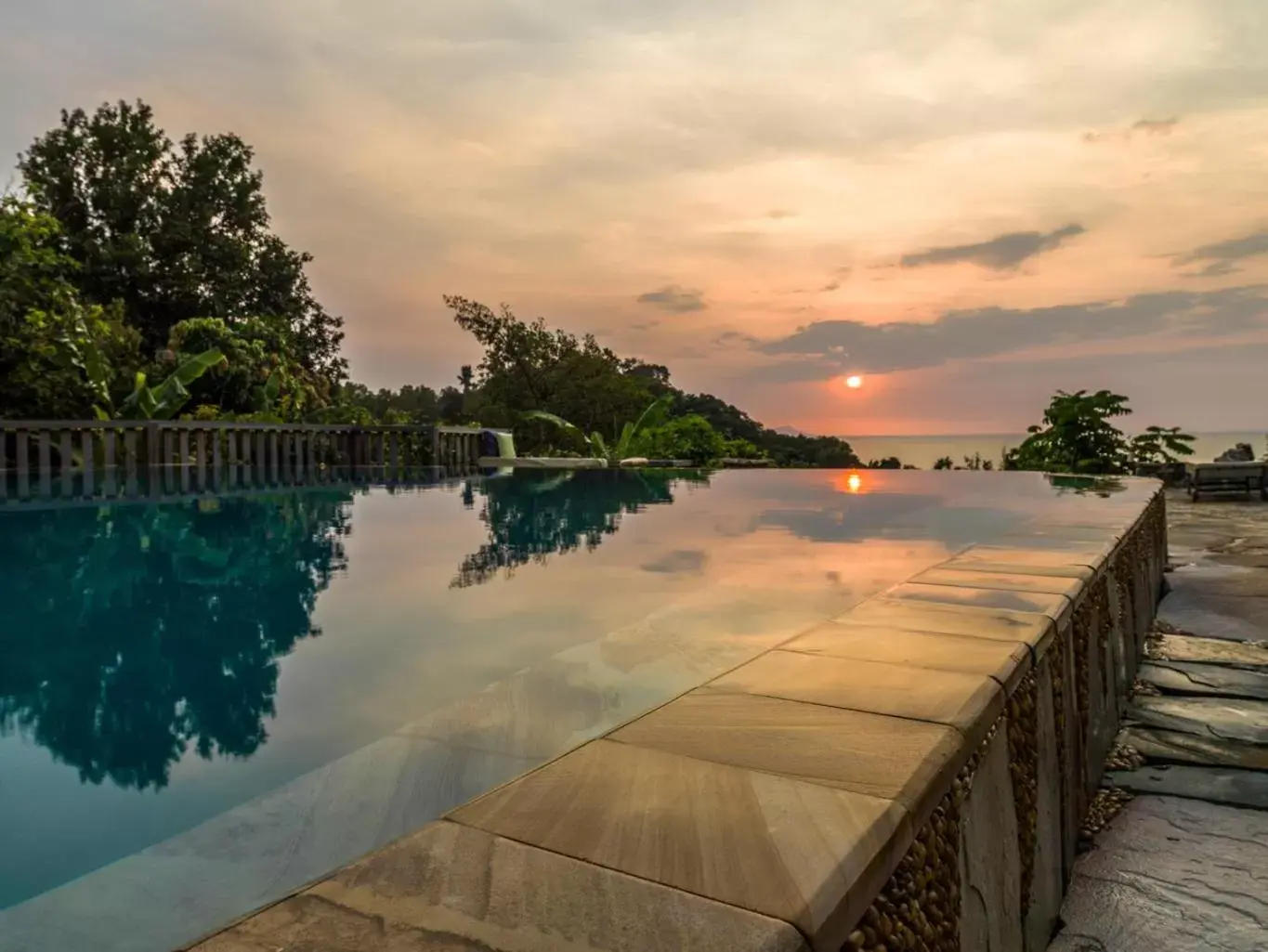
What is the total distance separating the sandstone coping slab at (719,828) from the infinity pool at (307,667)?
44 centimetres

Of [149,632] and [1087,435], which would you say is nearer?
[149,632]

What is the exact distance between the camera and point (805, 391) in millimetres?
23141

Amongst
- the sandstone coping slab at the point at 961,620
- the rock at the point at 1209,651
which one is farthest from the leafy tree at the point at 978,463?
the sandstone coping slab at the point at 961,620

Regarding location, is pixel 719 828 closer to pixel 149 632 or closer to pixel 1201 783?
pixel 1201 783

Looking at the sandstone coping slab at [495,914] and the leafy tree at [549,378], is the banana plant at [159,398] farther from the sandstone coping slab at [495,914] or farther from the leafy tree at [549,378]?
the sandstone coping slab at [495,914]

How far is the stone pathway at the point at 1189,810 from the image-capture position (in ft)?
6.26

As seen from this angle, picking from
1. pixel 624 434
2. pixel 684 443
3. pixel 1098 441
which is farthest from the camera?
pixel 684 443

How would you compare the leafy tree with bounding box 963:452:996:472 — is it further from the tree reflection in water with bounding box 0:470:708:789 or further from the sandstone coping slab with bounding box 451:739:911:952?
the sandstone coping slab with bounding box 451:739:911:952

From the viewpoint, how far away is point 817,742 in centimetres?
144

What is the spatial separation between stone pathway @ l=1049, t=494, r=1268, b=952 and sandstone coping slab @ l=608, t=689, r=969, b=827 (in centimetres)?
95

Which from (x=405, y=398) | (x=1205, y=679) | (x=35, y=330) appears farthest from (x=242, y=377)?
(x=405, y=398)

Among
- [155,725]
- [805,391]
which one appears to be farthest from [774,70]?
[805,391]

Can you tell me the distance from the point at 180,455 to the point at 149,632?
11531 millimetres

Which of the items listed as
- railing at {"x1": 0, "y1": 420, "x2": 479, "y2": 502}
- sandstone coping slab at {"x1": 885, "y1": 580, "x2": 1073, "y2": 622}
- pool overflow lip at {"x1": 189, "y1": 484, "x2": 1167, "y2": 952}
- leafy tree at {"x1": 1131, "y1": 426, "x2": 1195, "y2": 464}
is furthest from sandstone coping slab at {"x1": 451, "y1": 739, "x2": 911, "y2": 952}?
leafy tree at {"x1": 1131, "y1": 426, "x2": 1195, "y2": 464}
